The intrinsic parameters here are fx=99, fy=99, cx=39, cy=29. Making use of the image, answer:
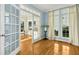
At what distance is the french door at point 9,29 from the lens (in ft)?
6.31

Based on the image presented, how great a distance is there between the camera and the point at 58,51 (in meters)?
2.48

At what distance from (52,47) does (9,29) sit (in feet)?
3.94

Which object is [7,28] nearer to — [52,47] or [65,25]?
[52,47]

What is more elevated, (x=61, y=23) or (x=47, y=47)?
(x=61, y=23)

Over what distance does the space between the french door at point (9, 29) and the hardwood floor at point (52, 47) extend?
56 cm

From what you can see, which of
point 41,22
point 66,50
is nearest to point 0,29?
point 41,22

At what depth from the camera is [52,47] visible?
8.55ft

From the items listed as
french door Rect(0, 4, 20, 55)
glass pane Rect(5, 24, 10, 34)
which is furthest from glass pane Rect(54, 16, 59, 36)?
glass pane Rect(5, 24, 10, 34)

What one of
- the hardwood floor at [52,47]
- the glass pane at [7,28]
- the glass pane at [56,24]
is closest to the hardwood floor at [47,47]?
the hardwood floor at [52,47]

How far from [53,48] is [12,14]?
134 centimetres

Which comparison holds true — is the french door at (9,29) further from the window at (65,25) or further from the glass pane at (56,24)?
the window at (65,25)

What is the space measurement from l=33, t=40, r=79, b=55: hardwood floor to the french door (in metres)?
0.56

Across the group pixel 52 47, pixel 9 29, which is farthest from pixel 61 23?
pixel 9 29

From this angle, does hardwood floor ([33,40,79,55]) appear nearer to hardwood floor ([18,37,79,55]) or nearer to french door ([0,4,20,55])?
hardwood floor ([18,37,79,55])
